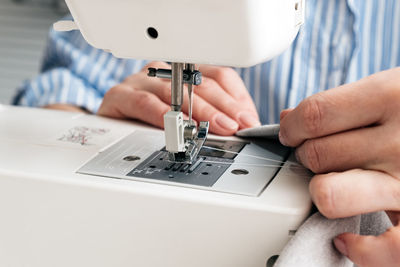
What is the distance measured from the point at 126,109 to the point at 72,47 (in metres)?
0.50

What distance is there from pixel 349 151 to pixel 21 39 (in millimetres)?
3549

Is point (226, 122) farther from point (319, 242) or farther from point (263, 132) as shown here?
point (319, 242)

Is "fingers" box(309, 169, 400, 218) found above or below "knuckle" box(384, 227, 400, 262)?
above

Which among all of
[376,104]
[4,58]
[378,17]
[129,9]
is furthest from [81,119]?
[4,58]

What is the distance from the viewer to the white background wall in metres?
3.78

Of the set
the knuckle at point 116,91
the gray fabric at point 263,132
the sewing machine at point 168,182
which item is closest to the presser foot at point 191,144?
the sewing machine at point 168,182

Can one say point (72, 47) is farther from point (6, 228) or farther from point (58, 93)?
point (6, 228)

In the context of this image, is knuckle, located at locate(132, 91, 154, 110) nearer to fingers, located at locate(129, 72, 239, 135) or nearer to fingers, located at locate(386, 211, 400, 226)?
fingers, located at locate(129, 72, 239, 135)

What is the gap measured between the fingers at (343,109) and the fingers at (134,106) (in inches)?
13.3

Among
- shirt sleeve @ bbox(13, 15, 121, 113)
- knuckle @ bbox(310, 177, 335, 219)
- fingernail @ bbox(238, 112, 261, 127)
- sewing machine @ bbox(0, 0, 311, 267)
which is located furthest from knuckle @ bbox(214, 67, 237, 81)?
knuckle @ bbox(310, 177, 335, 219)

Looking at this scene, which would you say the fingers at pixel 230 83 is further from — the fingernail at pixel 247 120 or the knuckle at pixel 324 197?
the knuckle at pixel 324 197

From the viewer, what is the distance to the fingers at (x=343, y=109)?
2.23 ft

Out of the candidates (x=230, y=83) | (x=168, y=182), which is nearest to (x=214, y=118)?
(x=230, y=83)

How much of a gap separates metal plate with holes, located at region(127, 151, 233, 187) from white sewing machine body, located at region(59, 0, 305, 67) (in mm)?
159
